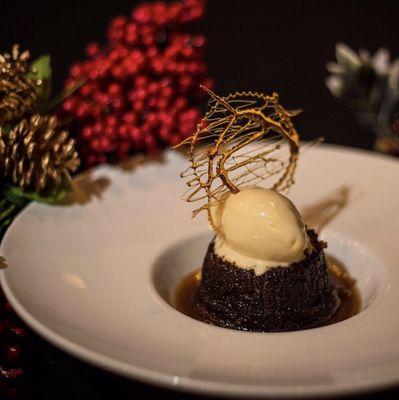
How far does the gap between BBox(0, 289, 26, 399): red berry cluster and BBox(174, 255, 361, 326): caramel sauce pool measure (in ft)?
1.89

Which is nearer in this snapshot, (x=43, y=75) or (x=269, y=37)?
(x=43, y=75)

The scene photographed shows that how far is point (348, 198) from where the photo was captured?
2.57 metres

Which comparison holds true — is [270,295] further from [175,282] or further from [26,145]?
[26,145]

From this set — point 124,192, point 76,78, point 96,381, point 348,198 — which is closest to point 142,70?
point 76,78

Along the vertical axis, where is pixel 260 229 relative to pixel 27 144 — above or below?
below

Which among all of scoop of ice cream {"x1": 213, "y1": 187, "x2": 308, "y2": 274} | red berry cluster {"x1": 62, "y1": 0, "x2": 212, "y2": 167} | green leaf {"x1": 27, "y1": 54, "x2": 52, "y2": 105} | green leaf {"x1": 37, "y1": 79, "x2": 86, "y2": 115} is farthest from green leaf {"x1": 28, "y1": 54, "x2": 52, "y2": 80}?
scoop of ice cream {"x1": 213, "y1": 187, "x2": 308, "y2": 274}

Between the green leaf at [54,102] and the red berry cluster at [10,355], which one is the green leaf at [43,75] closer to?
the green leaf at [54,102]

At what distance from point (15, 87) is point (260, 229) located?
100cm

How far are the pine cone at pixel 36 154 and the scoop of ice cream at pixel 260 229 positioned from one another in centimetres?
64

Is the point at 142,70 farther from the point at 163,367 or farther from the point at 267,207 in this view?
the point at 163,367

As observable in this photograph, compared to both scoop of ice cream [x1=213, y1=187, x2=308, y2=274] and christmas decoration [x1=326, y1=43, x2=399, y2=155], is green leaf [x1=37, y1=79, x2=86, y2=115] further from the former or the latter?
christmas decoration [x1=326, y1=43, x2=399, y2=155]

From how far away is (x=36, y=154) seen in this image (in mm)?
2309

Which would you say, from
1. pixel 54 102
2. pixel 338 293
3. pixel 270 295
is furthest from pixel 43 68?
pixel 338 293

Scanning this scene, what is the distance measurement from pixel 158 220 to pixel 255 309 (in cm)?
58
